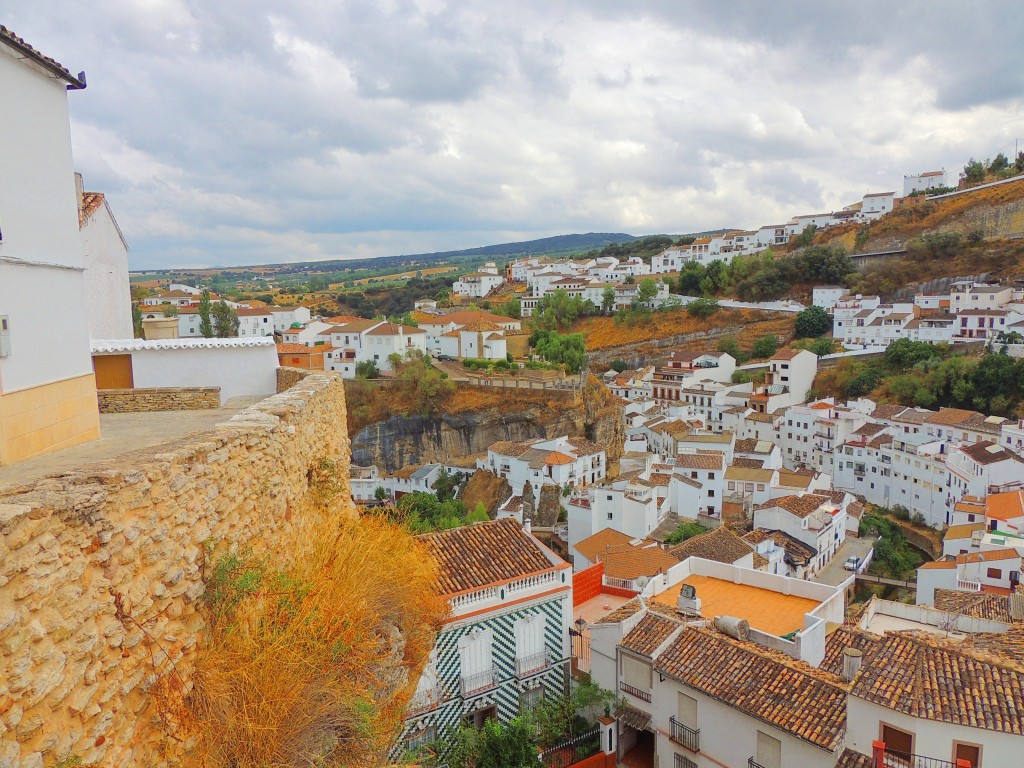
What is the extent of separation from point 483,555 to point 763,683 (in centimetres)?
407

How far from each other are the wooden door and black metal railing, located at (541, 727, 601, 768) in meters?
7.95

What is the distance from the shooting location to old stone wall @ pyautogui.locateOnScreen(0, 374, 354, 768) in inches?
89.4

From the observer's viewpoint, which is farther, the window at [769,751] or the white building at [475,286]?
the white building at [475,286]

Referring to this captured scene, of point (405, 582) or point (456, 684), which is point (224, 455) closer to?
point (405, 582)

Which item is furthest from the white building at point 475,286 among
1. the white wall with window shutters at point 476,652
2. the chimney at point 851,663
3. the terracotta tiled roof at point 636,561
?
the chimney at point 851,663

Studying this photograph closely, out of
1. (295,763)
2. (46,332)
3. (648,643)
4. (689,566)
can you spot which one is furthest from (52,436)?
(689,566)

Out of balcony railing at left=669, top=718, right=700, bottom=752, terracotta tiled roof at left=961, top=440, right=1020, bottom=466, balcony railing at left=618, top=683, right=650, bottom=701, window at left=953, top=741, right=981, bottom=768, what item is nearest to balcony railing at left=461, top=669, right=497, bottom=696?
balcony railing at left=618, top=683, right=650, bottom=701

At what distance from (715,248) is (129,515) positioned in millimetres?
83642

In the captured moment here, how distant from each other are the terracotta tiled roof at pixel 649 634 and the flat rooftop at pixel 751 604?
1703 millimetres

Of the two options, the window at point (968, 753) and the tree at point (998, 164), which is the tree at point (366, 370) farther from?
the tree at point (998, 164)

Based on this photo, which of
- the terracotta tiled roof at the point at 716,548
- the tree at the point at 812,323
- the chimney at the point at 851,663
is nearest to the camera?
the chimney at the point at 851,663

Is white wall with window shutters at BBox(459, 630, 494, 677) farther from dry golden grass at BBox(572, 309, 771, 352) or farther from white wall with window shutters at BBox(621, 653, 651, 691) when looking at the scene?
dry golden grass at BBox(572, 309, 771, 352)

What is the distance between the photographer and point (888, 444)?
108 ft

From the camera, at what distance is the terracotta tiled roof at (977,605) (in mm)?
12742
